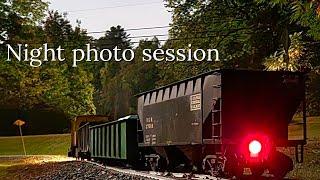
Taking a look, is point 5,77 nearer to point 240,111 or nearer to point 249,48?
point 249,48

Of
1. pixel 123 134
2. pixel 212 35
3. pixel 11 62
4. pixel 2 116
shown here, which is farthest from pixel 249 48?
pixel 2 116

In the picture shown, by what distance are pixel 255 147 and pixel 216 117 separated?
3.79ft

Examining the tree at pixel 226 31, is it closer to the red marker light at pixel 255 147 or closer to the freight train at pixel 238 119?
the freight train at pixel 238 119

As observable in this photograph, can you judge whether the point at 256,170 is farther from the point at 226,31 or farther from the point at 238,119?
the point at 226,31

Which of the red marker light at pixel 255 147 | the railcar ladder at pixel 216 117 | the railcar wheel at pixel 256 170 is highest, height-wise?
the railcar ladder at pixel 216 117

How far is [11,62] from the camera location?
38562 mm

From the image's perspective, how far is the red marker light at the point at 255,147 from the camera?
13789 mm

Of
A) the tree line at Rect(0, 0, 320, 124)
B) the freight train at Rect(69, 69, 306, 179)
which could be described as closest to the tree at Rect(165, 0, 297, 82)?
the tree line at Rect(0, 0, 320, 124)

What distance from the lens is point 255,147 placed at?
13852mm

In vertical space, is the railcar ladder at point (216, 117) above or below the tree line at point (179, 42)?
below

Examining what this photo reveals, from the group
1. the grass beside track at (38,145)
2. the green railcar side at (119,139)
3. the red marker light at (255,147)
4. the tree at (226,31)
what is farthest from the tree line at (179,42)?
the green railcar side at (119,139)

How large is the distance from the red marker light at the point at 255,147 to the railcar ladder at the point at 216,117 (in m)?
0.81

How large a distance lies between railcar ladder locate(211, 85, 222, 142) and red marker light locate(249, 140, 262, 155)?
31.7 inches

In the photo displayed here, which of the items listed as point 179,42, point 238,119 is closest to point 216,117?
point 238,119
